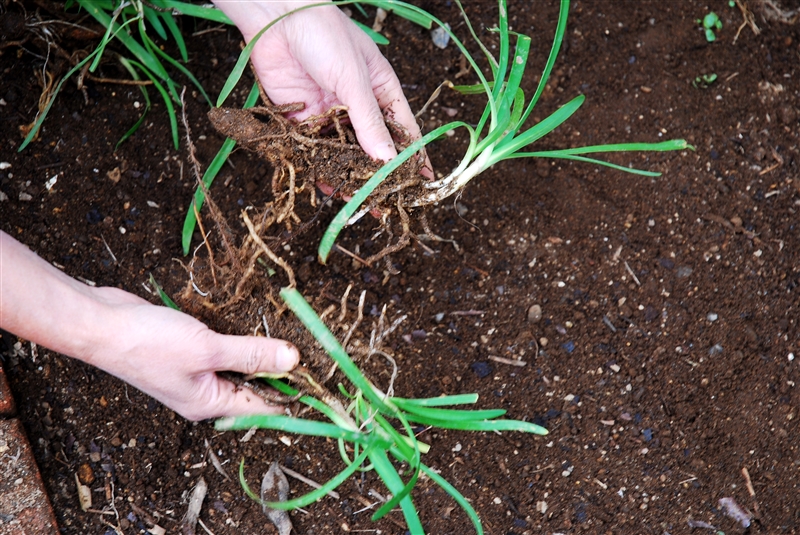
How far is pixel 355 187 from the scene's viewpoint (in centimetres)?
128

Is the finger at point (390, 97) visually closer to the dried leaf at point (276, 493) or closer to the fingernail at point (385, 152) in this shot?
the fingernail at point (385, 152)

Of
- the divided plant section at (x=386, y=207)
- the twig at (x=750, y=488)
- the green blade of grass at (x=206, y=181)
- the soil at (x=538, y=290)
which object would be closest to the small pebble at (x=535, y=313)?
the soil at (x=538, y=290)

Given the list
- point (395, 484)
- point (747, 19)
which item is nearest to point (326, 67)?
point (395, 484)

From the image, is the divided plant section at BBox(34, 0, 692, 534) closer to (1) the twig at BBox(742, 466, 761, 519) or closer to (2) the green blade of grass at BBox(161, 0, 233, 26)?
(2) the green blade of grass at BBox(161, 0, 233, 26)

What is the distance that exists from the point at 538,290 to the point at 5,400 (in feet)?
3.90

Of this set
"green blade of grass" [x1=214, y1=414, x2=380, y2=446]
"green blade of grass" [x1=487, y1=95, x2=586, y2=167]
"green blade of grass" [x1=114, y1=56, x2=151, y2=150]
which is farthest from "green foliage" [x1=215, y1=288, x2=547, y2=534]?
"green blade of grass" [x1=114, y1=56, x2=151, y2=150]

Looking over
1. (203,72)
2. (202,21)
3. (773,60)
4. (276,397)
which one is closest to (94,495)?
(276,397)

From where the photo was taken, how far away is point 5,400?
1359mm

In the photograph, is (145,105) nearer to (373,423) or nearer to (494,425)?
(373,423)

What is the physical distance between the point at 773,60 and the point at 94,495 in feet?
6.48

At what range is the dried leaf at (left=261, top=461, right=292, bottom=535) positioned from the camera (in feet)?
4.45

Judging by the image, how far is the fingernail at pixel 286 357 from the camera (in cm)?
114

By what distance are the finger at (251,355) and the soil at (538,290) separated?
0.14m

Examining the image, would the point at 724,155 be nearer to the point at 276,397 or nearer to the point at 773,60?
the point at 773,60
